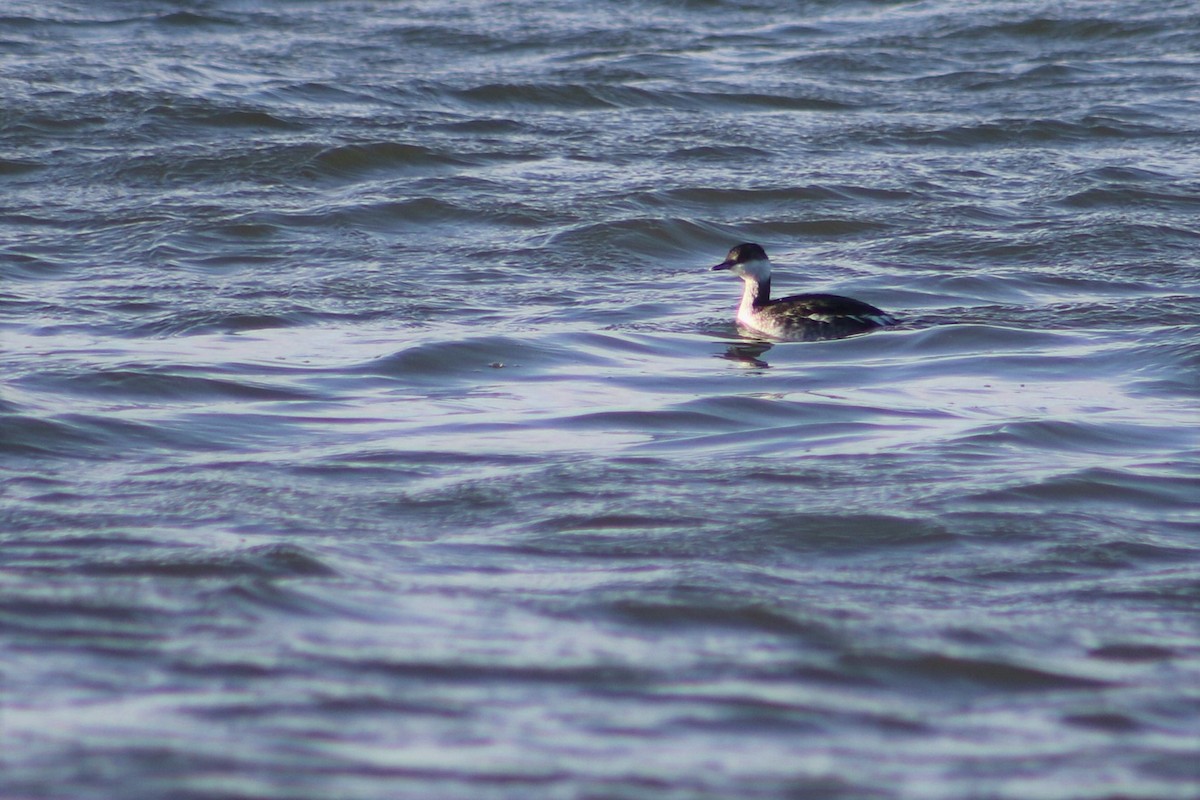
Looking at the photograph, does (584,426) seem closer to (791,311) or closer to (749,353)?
(749,353)

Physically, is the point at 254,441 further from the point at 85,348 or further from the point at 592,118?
the point at 592,118

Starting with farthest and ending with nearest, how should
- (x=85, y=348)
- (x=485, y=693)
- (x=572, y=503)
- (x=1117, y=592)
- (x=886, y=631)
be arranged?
(x=85, y=348), (x=572, y=503), (x=1117, y=592), (x=886, y=631), (x=485, y=693)

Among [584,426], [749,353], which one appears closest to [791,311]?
[749,353]

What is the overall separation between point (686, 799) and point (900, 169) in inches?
455

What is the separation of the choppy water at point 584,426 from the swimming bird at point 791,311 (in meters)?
0.14

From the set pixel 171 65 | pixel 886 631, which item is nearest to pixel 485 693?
pixel 886 631

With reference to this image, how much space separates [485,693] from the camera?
422 centimetres

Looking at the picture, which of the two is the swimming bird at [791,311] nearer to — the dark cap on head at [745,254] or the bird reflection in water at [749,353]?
the dark cap on head at [745,254]

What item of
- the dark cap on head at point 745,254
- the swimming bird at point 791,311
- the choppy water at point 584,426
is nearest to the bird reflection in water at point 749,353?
the choppy water at point 584,426

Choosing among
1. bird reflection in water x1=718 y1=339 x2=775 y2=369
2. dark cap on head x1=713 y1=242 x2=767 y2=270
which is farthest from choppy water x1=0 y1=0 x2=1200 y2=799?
dark cap on head x1=713 y1=242 x2=767 y2=270

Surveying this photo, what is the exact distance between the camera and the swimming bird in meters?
10.3

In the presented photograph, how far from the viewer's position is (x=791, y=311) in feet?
34.8

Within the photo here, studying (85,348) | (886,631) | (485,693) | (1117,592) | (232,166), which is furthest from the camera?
(232,166)

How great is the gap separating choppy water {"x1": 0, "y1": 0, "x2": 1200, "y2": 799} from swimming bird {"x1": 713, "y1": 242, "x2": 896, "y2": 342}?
0.14m
